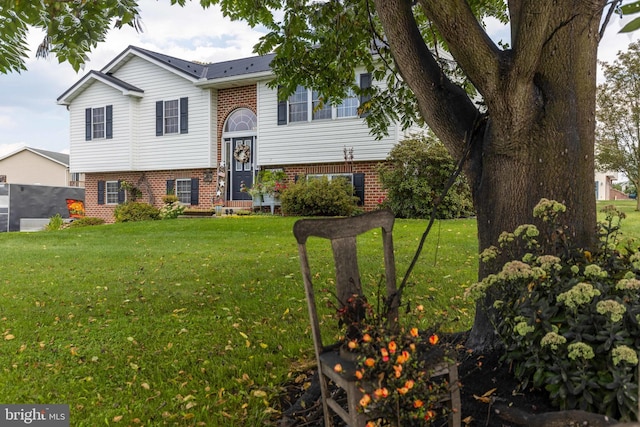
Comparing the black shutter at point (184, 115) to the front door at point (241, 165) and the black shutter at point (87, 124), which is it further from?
the black shutter at point (87, 124)

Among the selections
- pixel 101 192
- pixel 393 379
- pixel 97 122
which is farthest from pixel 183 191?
pixel 393 379

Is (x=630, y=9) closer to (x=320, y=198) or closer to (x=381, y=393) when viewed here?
(x=381, y=393)

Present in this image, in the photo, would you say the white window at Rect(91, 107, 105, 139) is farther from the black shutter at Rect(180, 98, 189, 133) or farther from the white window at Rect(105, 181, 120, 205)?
the black shutter at Rect(180, 98, 189, 133)

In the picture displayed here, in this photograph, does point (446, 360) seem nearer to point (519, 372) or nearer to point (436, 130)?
point (519, 372)

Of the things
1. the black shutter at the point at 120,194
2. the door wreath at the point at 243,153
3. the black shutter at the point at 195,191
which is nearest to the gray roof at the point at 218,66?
the door wreath at the point at 243,153

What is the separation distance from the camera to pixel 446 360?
2002mm

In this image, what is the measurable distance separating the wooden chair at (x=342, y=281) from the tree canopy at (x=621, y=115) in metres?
23.0

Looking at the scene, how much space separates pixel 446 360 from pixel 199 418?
62.2 inches

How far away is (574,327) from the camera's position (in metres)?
2.06

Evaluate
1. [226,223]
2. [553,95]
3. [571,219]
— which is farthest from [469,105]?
[226,223]

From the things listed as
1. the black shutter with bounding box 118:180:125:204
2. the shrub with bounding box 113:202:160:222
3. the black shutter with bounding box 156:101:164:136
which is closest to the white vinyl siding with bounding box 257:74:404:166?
the shrub with bounding box 113:202:160:222

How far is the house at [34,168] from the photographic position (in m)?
37.1

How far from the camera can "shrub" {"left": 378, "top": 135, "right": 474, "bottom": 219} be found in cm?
1296

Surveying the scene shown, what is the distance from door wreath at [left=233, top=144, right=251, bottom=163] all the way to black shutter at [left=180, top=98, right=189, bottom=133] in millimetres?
2461
